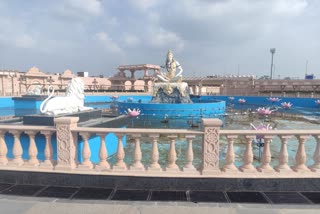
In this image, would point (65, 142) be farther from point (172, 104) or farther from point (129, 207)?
point (172, 104)

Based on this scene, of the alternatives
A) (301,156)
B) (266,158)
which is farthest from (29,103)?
(301,156)

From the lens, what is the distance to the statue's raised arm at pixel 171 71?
66.6 ft

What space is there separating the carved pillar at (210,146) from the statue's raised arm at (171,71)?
1682 centimetres

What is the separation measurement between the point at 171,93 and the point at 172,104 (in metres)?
3.21

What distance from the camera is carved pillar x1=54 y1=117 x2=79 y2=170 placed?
12.4ft

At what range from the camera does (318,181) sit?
146 inches

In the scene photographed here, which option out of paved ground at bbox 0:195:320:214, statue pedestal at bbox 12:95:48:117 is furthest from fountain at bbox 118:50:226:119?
paved ground at bbox 0:195:320:214

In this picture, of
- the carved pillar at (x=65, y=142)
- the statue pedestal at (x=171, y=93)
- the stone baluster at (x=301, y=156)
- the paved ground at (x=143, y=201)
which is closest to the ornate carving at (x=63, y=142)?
the carved pillar at (x=65, y=142)

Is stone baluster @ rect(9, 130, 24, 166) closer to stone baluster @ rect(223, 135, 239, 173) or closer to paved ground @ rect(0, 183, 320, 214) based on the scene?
paved ground @ rect(0, 183, 320, 214)

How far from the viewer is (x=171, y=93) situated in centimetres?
1975

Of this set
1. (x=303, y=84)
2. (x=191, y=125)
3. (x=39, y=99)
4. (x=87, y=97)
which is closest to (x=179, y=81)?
(x=191, y=125)

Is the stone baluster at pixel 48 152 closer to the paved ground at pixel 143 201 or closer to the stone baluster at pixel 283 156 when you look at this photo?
the paved ground at pixel 143 201

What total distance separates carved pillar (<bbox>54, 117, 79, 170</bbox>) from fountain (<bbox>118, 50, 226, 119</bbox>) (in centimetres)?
1205

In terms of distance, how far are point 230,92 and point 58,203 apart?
4100 cm
